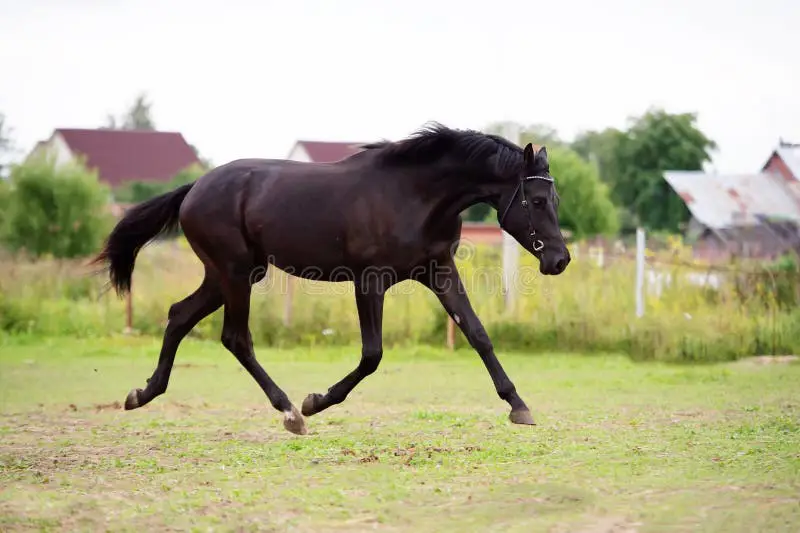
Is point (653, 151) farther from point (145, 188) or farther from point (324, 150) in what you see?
point (145, 188)

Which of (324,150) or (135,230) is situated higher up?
(324,150)

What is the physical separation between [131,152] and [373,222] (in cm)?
6232

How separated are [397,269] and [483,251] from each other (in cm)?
1345

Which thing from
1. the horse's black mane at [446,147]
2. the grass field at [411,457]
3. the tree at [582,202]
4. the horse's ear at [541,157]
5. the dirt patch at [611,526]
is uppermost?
the tree at [582,202]

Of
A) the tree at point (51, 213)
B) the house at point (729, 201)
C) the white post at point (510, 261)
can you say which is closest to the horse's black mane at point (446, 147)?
the white post at point (510, 261)

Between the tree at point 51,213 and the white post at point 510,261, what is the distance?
2025 centimetres

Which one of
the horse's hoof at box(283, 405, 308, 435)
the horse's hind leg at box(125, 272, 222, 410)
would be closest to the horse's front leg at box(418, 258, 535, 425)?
the horse's hoof at box(283, 405, 308, 435)

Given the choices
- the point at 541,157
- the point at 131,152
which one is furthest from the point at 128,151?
the point at 541,157

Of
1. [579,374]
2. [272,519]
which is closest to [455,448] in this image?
[272,519]

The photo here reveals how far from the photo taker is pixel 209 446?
27.2ft

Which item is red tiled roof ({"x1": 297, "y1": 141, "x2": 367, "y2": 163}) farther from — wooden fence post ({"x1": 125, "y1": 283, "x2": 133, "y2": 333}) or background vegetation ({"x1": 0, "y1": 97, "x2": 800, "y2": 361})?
wooden fence post ({"x1": 125, "y1": 283, "x2": 133, "y2": 333})

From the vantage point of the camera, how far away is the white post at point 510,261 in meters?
18.5

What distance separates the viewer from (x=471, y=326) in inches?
341

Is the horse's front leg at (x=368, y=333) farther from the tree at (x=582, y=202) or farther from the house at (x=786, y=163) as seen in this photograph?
the house at (x=786, y=163)
